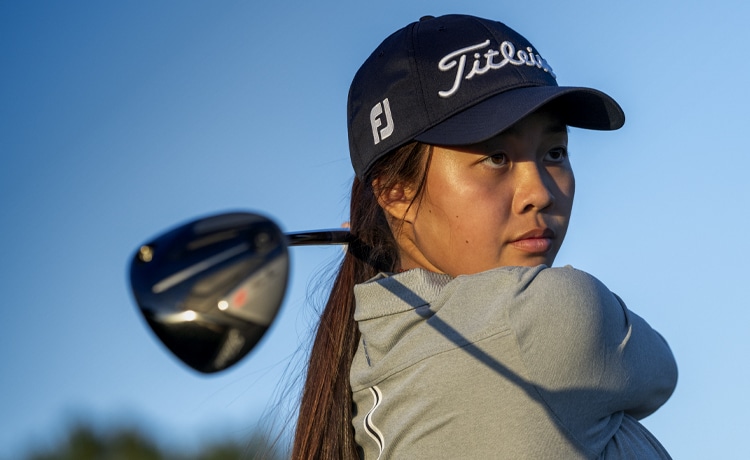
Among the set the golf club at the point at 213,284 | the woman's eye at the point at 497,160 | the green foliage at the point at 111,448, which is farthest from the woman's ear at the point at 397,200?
the green foliage at the point at 111,448

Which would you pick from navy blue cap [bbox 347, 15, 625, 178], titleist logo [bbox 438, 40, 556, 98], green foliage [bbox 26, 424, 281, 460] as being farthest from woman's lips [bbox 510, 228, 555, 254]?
green foliage [bbox 26, 424, 281, 460]

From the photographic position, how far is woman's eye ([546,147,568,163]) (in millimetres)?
3111

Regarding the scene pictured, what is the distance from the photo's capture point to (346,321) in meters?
3.21

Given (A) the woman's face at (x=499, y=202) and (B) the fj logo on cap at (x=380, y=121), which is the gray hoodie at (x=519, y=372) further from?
(B) the fj logo on cap at (x=380, y=121)

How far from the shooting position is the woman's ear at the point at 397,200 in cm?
316

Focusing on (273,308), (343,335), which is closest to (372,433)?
(343,335)

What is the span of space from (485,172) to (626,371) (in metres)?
0.66

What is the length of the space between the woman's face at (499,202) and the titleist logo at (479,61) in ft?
0.55

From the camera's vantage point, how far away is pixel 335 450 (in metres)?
3.03

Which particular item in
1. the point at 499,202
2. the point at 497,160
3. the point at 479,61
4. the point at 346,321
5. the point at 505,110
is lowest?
the point at 346,321

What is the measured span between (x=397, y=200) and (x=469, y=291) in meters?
0.51

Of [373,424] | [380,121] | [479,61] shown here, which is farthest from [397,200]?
[373,424]

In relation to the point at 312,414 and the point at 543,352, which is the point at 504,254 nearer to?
the point at 543,352

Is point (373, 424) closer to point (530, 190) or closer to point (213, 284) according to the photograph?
point (530, 190)
